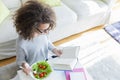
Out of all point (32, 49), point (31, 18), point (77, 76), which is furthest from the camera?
point (32, 49)

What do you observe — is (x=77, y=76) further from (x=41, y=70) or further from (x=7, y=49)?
(x=7, y=49)

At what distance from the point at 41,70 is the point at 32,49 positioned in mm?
240

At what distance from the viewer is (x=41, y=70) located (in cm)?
132

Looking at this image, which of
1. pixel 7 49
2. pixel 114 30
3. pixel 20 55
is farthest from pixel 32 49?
pixel 114 30

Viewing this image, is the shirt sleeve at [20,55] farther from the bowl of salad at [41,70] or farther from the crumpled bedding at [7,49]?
the crumpled bedding at [7,49]

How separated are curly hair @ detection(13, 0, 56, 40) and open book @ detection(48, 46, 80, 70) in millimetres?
280

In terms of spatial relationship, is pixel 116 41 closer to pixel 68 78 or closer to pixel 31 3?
pixel 68 78

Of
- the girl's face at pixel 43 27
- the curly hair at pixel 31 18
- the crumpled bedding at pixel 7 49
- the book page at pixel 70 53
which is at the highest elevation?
the curly hair at pixel 31 18

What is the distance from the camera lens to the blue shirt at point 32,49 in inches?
55.6

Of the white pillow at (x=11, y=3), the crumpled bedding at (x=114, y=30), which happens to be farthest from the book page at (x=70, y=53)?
the crumpled bedding at (x=114, y=30)

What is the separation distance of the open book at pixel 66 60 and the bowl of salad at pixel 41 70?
Result: 0.08 metres

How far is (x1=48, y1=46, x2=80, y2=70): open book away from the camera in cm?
139

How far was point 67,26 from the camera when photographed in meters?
2.31

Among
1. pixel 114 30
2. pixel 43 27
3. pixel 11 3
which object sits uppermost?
pixel 43 27
